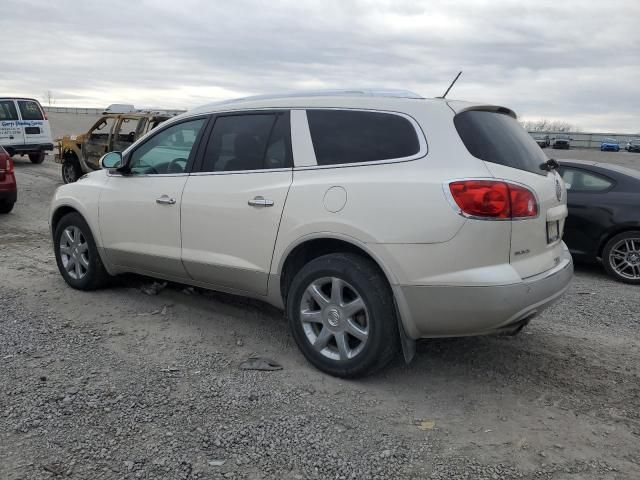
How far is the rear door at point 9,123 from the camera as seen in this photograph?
60.1 feet

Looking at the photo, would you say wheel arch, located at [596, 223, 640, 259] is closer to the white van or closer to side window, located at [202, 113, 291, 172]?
side window, located at [202, 113, 291, 172]

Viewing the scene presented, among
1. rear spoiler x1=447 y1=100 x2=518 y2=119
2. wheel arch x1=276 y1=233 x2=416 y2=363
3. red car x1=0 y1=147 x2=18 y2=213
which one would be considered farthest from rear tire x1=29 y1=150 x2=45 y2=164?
rear spoiler x1=447 y1=100 x2=518 y2=119

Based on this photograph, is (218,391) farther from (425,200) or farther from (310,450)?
(425,200)

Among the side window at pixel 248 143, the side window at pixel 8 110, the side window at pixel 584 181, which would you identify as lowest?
the side window at pixel 584 181

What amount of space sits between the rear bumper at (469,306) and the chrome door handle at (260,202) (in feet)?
3.57

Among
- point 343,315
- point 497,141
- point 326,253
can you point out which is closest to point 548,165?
point 497,141

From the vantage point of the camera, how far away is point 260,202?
4125 mm

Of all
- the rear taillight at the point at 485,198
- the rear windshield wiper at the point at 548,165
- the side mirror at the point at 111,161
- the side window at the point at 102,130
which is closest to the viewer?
the rear taillight at the point at 485,198

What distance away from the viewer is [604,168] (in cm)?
754

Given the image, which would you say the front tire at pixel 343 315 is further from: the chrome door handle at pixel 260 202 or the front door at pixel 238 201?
the chrome door handle at pixel 260 202

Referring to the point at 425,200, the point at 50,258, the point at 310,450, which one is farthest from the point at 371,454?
the point at 50,258

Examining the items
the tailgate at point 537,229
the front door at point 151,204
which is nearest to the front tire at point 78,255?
the front door at point 151,204

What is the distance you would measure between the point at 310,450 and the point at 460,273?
1.26m

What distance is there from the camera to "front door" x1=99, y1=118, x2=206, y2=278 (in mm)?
4770
